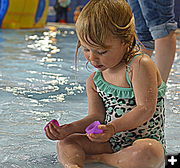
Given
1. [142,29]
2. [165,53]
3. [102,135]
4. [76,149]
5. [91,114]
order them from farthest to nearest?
1. [142,29]
2. [165,53]
3. [91,114]
4. [76,149]
5. [102,135]

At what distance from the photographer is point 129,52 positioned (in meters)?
1.17

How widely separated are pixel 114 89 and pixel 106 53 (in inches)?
5.1

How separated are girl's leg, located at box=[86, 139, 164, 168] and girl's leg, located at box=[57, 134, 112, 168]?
10 cm

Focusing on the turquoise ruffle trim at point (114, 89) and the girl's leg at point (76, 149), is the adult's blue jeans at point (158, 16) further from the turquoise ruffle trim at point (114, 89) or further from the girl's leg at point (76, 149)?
the girl's leg at point (76, 149)

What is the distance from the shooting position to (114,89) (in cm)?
118

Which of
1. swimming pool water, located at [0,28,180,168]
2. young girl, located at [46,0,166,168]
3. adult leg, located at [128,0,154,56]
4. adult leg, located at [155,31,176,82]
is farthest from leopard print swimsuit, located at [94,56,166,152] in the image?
adult leg, located at [128,0,154,56]

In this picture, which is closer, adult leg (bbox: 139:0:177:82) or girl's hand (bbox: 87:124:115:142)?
girl's hand (bbox: 87:124:115:142)

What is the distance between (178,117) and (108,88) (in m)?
0.55

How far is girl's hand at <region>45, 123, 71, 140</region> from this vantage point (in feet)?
3.85

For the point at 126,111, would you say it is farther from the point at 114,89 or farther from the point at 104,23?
the point at 104,23

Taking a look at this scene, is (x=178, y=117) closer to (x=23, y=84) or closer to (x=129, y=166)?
(x=129, y=166)

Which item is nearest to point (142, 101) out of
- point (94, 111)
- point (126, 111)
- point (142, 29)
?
point (126, 111)

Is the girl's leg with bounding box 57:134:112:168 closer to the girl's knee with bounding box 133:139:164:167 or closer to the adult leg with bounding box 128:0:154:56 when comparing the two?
the girl's knee with bounding box 133:139:164:167

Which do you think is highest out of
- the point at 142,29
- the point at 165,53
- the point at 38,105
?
the point at 142,29
